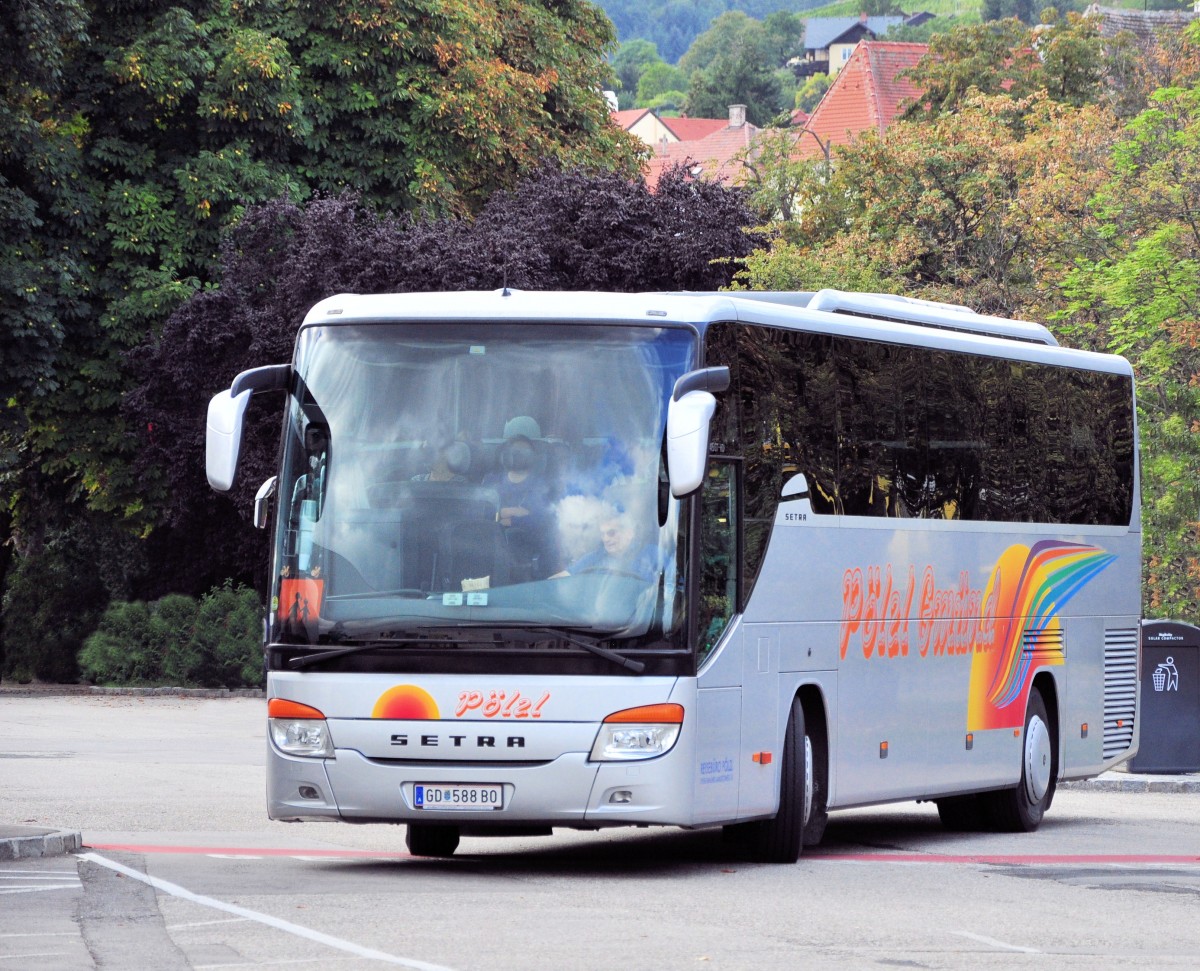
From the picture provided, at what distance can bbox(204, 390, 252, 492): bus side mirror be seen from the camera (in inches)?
505

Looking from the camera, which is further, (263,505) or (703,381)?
(263,505)

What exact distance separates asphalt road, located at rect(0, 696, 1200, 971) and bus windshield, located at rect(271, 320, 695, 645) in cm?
153

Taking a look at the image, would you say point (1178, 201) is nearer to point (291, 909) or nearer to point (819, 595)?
point (819, 595)

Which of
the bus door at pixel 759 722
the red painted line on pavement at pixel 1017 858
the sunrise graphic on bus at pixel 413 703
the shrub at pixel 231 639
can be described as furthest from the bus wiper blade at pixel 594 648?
the shrub at pixel 231 639

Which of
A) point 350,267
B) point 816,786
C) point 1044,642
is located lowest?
point 816,786

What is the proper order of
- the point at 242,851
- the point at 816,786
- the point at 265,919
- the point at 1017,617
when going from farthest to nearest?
1. the point at 1017,617
2. the point at 242,851
3. the point at 816,786
4. the point at 265,919

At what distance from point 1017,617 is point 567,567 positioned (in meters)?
5.89

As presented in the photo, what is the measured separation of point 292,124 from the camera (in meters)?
38.6

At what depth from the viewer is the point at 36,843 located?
14531 millimetres

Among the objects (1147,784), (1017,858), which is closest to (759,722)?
(1017,858)

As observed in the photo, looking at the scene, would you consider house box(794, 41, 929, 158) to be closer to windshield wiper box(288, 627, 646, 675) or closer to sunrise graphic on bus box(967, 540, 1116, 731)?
sunrise graphic on bus box(967, 540, 1116, 731)

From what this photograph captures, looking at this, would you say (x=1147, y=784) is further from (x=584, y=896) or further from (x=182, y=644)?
(x=182, y=644)

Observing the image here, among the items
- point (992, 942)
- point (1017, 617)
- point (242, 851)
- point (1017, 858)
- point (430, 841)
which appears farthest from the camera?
point (1017, 617)

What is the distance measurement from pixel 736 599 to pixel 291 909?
3.43 metres
